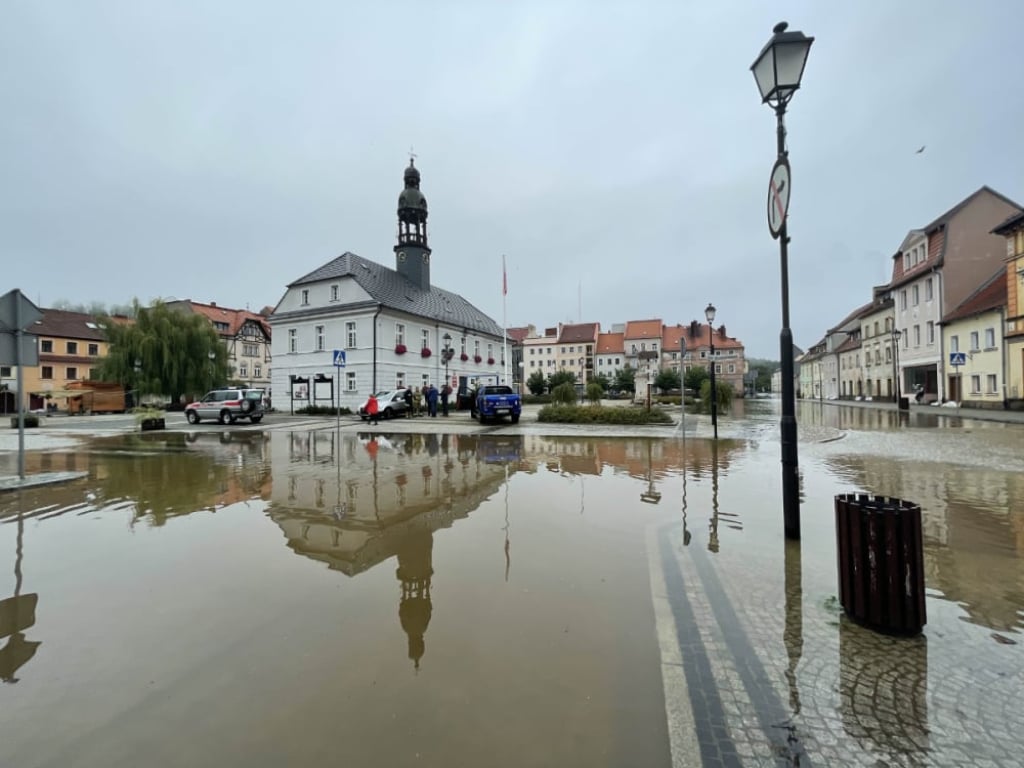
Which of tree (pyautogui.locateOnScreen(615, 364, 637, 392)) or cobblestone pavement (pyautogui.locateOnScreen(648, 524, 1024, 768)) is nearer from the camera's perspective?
cobblestone pavement (pyautogui.locateOnScreen(648, 524, 1024, 768))

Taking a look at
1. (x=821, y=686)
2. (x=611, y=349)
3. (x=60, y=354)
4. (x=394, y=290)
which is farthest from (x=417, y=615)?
(x=611, y=349)

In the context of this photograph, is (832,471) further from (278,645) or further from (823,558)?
(278,645)

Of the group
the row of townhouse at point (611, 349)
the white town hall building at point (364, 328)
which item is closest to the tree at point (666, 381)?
the row of townhouse at point (611, 349)

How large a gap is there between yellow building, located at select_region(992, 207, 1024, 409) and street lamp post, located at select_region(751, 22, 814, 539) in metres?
31.6

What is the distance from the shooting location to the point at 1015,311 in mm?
27047

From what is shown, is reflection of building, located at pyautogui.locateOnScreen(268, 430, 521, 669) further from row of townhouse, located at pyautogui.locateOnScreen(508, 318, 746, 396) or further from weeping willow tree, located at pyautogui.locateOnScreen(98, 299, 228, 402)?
row of townhouse, located at pyautogui.locateOnScreen(508, 318, 746, 396)

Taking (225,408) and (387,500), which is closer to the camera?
(387,500)

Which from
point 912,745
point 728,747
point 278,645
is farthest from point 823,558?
point 278,645

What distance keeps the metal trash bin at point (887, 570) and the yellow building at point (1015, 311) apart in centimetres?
3350

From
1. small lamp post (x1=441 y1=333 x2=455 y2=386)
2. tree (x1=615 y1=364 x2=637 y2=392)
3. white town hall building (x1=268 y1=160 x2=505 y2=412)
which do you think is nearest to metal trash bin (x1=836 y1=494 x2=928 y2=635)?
white town hall building (x1=268 y1=160 x2=505 y2=412)

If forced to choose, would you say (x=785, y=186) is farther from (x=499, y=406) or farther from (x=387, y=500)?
(x=499, y=406)

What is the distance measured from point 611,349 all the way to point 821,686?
103m

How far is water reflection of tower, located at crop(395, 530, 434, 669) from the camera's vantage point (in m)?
3.31

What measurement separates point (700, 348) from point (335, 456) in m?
94.9
